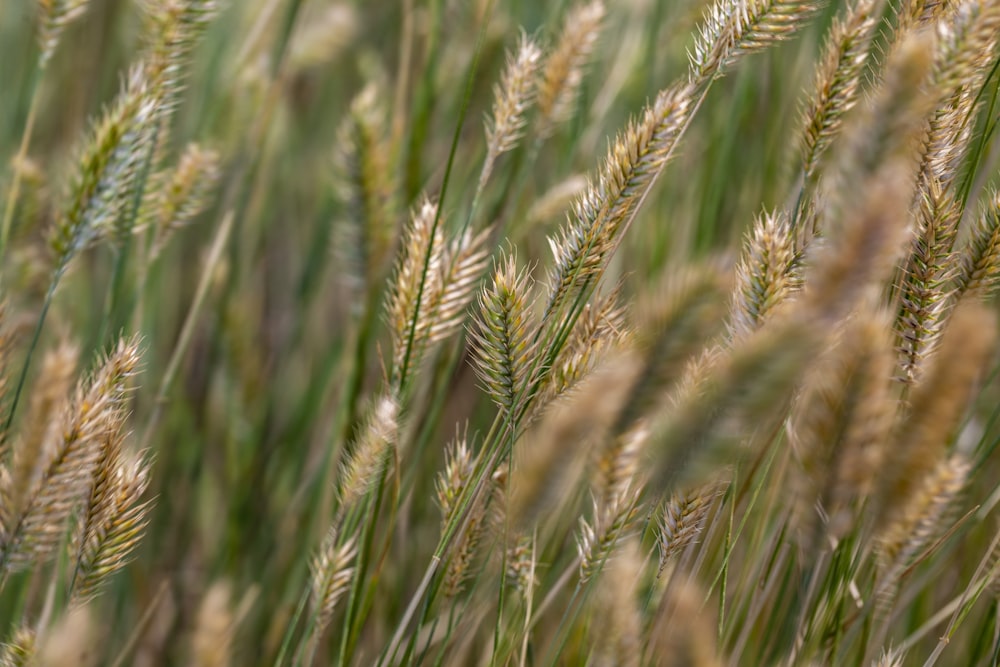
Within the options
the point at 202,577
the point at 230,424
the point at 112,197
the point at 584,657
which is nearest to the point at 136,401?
the point at 230,424

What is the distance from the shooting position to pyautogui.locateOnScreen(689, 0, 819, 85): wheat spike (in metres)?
0.89

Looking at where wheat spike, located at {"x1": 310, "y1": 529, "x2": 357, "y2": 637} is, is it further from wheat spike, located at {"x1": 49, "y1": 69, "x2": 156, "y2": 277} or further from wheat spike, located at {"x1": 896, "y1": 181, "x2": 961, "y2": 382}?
wheat spike, located at {"x1": 896, "y1": 181, "x2": 961, "y2": 382}

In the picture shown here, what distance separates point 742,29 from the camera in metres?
0.91

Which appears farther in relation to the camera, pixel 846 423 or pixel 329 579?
pixel 329 579

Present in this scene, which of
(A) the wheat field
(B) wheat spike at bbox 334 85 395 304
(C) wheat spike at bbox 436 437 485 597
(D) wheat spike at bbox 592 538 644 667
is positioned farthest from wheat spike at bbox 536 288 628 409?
(B) wheat spike at bbox 334 85 395 304

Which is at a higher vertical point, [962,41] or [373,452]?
[962,41]

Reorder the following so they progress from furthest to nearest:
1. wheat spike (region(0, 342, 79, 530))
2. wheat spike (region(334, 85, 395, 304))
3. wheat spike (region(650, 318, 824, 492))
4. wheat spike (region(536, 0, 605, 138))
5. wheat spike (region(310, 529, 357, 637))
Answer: wheat spike (region(334, 85, 395, 304))
wheat spike (region(536, 0, 605, 138))
wheat spike (region(310, 529, 357, 637))
wheat spike (region(0, 342, 79, 530))
wheat spike (region(650, 318, 824, 492))

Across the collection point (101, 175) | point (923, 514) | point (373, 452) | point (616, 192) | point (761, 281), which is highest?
point (101, 175)

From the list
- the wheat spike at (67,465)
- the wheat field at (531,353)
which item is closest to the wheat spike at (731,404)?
the wheat field at (531,353)

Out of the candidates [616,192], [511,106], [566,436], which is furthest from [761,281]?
[511,106]

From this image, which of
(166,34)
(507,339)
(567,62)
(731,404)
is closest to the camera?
(731,404)

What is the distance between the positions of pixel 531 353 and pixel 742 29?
1.26ft

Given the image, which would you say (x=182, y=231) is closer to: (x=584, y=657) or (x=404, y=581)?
(x=404, y=581)

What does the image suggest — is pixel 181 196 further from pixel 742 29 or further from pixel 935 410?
pixel 935 410
